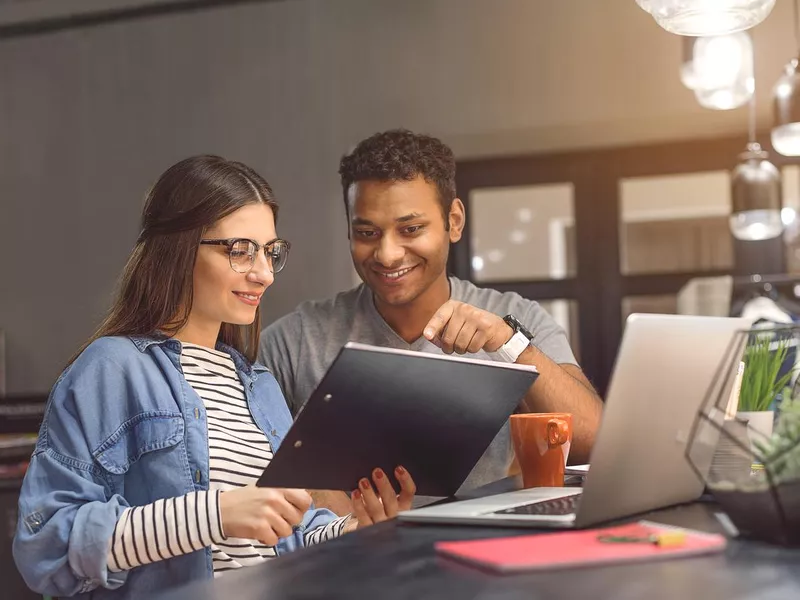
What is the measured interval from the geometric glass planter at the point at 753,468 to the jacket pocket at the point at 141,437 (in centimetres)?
70

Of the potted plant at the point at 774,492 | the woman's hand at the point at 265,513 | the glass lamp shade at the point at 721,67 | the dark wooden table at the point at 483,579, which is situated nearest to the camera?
the dark wooden table at the point at 483,579

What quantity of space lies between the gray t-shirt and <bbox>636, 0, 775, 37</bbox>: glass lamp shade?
2.20ft

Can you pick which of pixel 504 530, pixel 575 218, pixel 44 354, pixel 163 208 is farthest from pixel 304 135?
pixel 504 530

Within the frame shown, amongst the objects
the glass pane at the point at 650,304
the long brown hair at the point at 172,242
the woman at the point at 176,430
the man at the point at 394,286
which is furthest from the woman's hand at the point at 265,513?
the glass pane at the point at 650,304

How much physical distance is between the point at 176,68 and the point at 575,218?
6.81 ft

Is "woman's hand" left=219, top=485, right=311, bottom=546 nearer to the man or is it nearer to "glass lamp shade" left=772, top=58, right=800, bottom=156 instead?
the man

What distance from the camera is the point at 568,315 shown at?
15.8 ft

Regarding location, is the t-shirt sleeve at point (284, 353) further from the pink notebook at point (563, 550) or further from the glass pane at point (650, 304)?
the glass pane at point (650, 304)

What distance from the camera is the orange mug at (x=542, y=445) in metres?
1.32

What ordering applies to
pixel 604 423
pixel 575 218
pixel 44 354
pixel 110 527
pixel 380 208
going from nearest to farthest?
1. pixel 604 423
2. pixel 110 527
3. pixel 380 208
4. pixel 575 218
5. pixel 44 354

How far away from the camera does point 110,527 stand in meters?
1.24

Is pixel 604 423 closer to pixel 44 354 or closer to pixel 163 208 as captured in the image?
pixel 163 208

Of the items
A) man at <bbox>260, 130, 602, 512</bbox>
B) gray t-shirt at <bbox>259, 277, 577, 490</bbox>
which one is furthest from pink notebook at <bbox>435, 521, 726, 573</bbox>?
gray t-shirt at <bbox>259, 277, 577, 490</bbox>

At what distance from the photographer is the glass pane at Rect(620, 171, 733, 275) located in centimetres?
462
